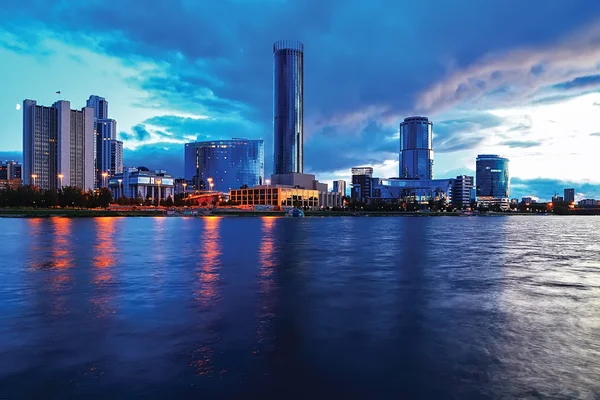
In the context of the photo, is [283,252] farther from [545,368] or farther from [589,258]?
[545,368]

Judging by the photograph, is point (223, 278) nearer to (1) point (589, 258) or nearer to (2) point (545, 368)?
(2) point (545, 368)

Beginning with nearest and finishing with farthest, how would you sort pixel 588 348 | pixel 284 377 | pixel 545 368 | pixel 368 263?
pixel 284 377 < pixel 545 368 < pixel 588 348 < pixel 368 263

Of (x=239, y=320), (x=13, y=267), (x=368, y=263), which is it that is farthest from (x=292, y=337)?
(x=13, y=267)

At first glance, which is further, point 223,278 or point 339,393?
point 223,278

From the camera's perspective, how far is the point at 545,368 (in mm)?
12531

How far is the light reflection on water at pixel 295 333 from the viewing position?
37.1 ft

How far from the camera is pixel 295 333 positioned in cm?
1586

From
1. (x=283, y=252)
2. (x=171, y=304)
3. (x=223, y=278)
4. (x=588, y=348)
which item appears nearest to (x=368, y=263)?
(x=283, y=252)

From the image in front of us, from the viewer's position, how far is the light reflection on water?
1130 cm

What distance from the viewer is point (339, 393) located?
10.8 m

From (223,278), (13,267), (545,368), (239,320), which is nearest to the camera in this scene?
(545,368)

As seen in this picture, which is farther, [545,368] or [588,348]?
[588,348]

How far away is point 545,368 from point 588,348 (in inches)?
125

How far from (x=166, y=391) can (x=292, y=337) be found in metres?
5.54
